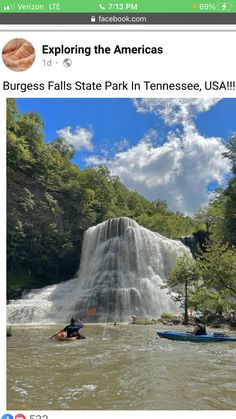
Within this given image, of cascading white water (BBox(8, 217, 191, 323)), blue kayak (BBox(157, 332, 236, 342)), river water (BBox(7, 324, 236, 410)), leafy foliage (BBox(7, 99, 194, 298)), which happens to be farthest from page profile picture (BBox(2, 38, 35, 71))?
leafy foliage (BBox(7, 99, 194, 298))

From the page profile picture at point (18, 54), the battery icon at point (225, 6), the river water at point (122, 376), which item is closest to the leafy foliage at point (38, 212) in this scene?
the river water at point (122, 376)

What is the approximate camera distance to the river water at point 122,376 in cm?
535

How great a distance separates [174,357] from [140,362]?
1.15 meters

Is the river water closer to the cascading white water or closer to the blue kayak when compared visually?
the blue kayak

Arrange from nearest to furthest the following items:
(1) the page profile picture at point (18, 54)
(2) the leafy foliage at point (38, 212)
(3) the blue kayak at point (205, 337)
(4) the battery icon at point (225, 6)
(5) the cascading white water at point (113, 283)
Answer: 1. (4) the battery icon at point (225, 6)
2. (1) the page profile picture at point (18, 54)
3. (3) the blue kayak at point (205, 337)
4. (5) the cascading white water at point (113, 283)
5. (2) the leafy foliage at point (38, 212)

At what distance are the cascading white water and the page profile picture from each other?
2019 centimetres

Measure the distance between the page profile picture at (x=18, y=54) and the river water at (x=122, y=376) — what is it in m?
4.49

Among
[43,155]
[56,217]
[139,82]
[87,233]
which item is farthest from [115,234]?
[139,82]

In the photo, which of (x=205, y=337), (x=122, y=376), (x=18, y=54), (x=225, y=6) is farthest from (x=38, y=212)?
(x=225, y=6)

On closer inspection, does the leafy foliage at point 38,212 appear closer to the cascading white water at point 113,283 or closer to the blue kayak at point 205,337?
the cascading white water at point 113,283

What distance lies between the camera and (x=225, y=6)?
15.3 feet

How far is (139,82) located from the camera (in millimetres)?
5105

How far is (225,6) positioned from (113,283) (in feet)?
74.6
